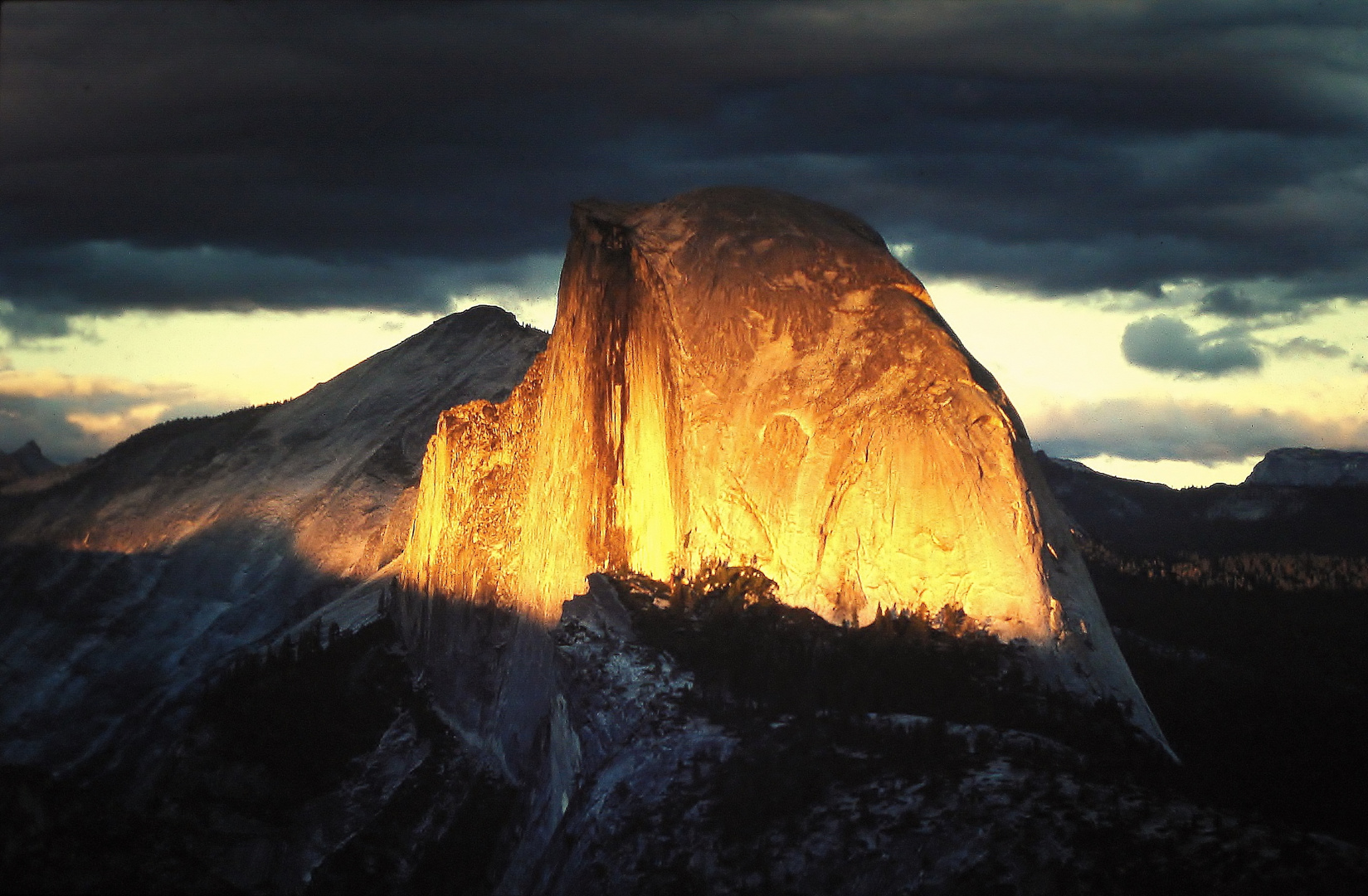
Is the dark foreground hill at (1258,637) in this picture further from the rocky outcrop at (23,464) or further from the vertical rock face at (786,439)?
the rocky outcrop at (23,464)

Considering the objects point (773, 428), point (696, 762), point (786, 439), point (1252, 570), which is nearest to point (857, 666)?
point (696, 762)

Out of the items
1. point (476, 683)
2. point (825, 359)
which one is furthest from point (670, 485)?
point (476, 683)

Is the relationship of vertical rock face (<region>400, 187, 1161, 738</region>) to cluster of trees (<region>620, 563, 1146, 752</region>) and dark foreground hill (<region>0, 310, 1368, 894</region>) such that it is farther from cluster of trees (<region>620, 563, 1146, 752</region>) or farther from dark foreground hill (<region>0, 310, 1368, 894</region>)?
dark foreground hill (<region>0, 310, 1368, 894</region>)

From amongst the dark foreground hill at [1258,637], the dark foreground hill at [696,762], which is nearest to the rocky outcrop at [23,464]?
the dark foreground hill at [696,762]

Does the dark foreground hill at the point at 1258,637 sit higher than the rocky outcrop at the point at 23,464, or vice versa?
the rocky outcrop at the point at 23,464

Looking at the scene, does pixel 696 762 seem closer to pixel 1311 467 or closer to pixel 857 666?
pixel 857 666

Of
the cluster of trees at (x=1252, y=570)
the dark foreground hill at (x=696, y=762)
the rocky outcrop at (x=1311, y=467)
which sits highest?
the rocky outcrop at (x=1311, y=467)
